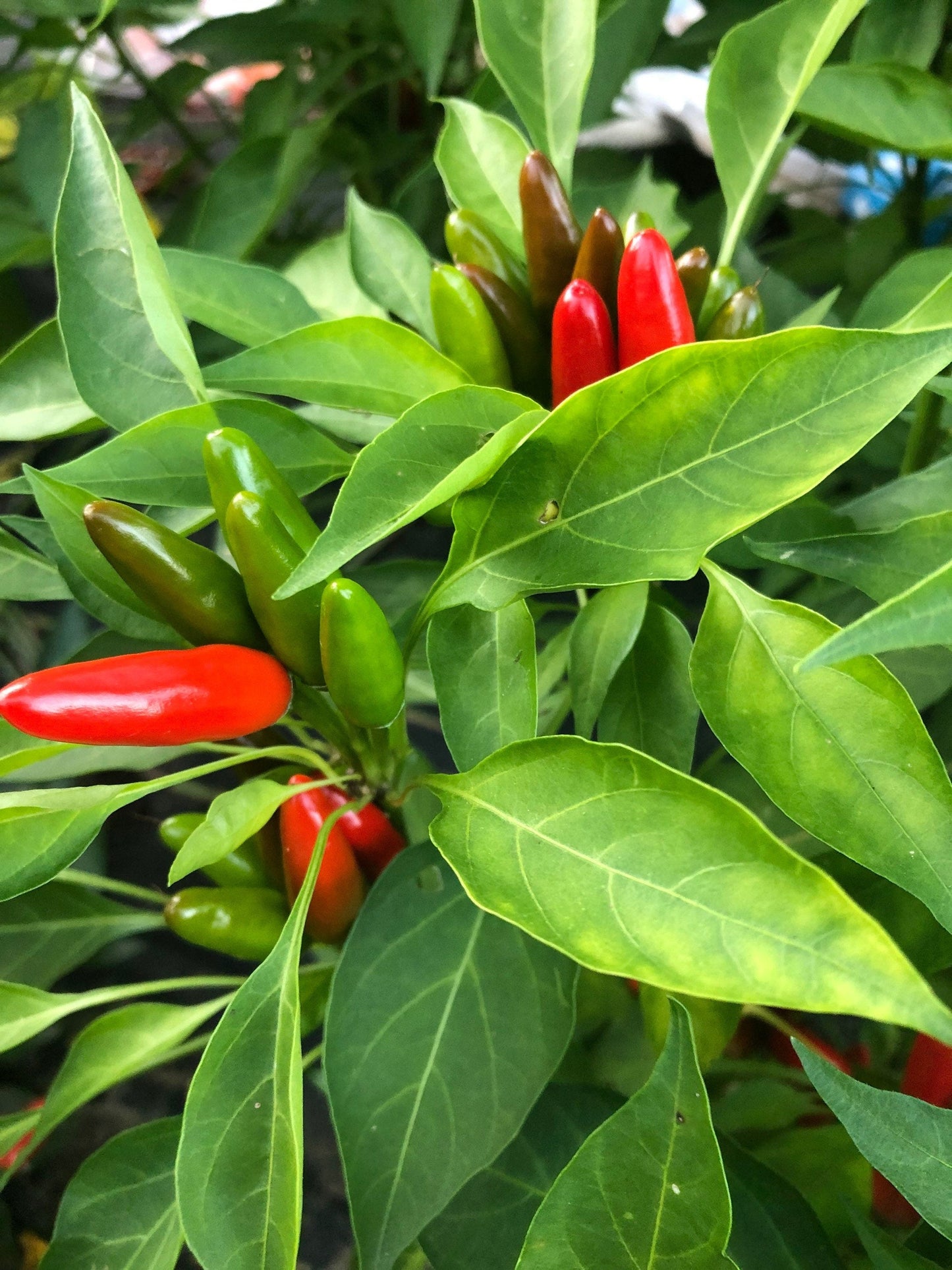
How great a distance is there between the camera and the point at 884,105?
556mm

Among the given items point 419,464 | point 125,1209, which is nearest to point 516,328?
point 419,464

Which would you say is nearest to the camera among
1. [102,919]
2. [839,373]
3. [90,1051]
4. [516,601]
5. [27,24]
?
[839,373]

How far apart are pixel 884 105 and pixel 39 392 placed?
1.66 feet

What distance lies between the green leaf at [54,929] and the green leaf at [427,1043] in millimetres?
219

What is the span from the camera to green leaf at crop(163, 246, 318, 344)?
1.76 ft

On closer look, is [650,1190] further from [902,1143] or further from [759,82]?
[759,82]

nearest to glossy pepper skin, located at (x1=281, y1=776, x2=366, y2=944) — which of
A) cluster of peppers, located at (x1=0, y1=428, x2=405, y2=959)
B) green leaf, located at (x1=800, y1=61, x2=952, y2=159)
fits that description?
cluster of peppers, located at (x1=0, y1=428, x2=405, y2=959)

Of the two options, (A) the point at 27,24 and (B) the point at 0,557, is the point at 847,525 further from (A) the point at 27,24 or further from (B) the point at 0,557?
(A) the point at 27,24

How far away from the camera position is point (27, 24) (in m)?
1.43

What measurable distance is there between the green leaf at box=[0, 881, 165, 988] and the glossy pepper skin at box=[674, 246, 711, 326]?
474mm

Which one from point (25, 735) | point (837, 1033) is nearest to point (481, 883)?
point (25, 735)

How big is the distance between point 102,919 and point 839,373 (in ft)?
1.78

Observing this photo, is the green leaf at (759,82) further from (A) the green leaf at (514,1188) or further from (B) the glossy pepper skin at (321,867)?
(A) the green leaf at (514,1188)

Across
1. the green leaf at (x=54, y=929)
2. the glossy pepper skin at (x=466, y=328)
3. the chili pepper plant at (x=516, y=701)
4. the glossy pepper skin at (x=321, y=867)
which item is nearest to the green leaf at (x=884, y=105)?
the chili pepper plant at (x=516, y=701)
